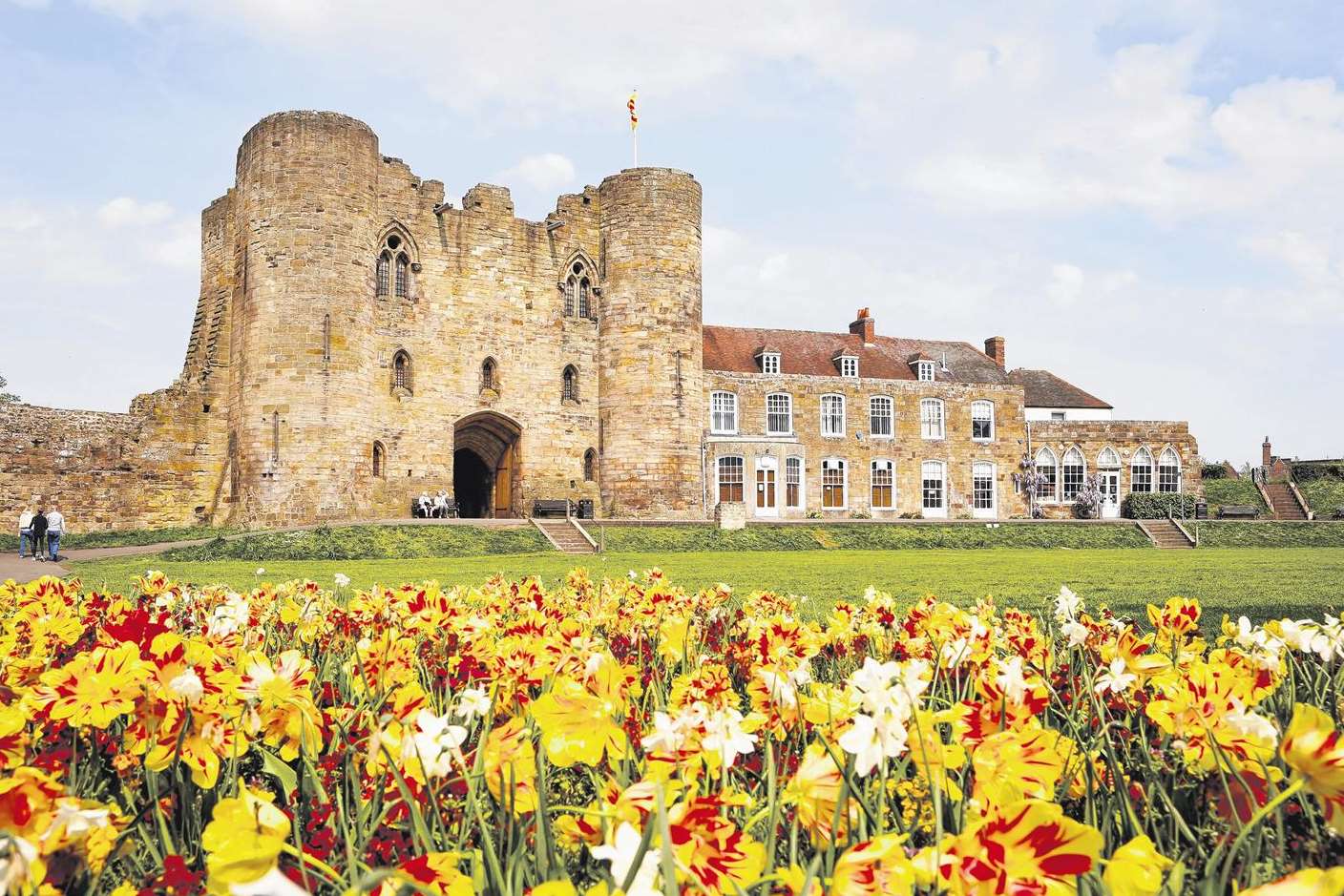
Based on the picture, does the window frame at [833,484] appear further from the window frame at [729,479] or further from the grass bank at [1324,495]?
the grass bank at [1324,495]

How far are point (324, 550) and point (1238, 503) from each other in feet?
131

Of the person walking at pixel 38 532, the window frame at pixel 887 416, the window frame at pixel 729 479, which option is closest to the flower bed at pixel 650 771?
the person walking at pixel 38 532

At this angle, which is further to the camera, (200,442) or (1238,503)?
(1238,503)

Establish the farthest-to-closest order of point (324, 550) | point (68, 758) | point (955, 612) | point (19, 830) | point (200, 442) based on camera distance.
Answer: point (200, 442) → point (324, 550) → point (955, 612) → point (68, 758) → point (19, 830)

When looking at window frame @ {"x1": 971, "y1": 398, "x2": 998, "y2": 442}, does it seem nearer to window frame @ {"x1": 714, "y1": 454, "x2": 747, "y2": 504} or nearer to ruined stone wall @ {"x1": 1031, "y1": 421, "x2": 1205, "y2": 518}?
ruined stone wall @ {"x1": 1031, "y1": 421, "x2": 1205, "y2": 518}

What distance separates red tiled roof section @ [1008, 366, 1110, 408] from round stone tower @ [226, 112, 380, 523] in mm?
28851

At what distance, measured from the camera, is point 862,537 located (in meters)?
27.4

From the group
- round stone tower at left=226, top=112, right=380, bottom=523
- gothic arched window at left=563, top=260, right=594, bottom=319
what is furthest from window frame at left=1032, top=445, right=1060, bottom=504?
round stone tower at left=226, top=112, right=380, bottom=523

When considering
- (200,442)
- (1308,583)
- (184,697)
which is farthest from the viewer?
(200,442)

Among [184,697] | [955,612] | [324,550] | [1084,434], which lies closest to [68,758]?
[184,697]

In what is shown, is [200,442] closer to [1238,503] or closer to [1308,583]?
[1308,583]

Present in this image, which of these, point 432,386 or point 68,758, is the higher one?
point 432,386

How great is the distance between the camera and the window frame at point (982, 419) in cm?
4078

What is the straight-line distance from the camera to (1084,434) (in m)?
42.2
